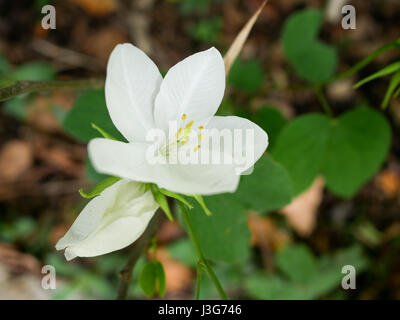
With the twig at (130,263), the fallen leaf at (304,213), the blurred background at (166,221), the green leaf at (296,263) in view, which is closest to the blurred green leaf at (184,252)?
the blurred background at (166,221)

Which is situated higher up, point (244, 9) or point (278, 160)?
point (244, 9)

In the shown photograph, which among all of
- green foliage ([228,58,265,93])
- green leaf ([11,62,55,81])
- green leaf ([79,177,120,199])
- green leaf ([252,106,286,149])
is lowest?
green leaf ([79,177,120,199])

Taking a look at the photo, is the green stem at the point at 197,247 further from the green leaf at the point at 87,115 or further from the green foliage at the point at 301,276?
the green foliage at the point at 301,276

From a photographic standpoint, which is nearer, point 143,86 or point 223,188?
point 223,188

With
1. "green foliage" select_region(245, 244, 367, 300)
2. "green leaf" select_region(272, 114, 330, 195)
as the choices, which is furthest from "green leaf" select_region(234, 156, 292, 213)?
"green foliage" select_region(245, 244, 367, 300)

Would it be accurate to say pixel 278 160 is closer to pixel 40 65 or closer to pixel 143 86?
pixel 143 86

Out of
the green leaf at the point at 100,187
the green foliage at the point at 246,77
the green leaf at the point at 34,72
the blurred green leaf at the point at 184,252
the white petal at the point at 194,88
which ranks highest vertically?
the green leaf at the point at 34,72

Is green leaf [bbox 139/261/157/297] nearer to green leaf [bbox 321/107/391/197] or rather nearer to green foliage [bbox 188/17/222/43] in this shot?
green leaf [bbox 321/107/391/197]
